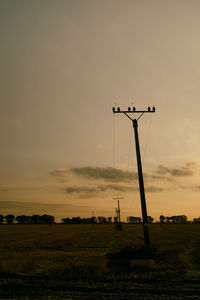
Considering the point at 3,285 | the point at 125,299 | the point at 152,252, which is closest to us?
the point at 125,299

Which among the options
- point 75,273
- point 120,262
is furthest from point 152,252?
point 75,273

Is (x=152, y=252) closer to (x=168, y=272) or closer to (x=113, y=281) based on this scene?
(x=168, y=272)

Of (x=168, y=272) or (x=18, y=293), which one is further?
(x=168, y=272)

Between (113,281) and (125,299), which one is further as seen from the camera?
(113,281)

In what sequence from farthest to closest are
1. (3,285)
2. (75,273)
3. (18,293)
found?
(75,273) < (3,285) < (18,293)

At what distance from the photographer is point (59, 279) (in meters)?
11.1

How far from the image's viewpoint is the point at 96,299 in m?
8.22

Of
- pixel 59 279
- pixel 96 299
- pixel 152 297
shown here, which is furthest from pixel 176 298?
pixel 59 279

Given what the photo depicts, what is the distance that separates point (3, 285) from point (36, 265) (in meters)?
4.80

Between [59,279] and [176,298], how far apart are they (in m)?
5.11

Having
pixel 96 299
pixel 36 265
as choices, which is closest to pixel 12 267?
pixel 36 265

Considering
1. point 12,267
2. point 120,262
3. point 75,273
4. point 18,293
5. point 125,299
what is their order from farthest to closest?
point 120,262, point 12,267, point 75,273, point 18,293, point 125,299

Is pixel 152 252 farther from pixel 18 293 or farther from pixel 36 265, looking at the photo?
pixel 18 293

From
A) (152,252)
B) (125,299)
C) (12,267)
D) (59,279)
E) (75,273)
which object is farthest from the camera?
(152,252)
